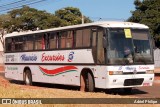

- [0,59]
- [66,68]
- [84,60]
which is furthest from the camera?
[0,59]

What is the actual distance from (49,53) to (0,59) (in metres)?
53.6

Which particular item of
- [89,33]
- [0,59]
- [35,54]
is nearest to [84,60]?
[89,33]

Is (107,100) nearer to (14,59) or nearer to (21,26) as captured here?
(14,59)

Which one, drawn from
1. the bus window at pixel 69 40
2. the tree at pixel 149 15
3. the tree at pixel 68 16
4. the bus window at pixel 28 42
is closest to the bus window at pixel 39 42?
the bus window at pixel 28 42

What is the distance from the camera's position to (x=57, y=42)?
20.5 metres

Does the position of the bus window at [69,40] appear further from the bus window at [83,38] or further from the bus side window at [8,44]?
the bus side window at [8,44]

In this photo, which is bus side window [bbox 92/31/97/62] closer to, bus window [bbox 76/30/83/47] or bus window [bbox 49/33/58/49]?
bus window [bbox 76/30/83/47]

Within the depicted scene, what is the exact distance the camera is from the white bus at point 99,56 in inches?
664

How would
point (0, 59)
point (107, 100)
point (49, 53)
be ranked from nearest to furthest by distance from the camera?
1. point (107, 100)
2. point (49, 53)
3. point (0, 59)

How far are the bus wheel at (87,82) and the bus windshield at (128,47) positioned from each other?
5.24ft

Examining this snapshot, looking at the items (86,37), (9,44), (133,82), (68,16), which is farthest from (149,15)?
(68,16)

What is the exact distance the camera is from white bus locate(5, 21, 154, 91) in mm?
16875

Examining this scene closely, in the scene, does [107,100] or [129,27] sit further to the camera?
[129,27]

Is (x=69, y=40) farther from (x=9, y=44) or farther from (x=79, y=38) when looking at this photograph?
(x=9, y=44)
